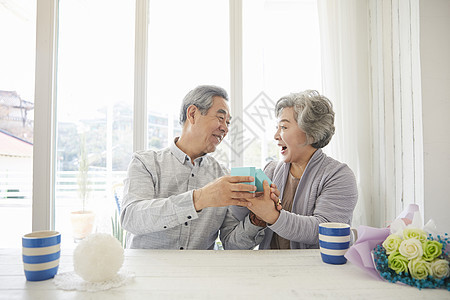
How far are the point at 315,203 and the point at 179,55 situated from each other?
1.77 meters

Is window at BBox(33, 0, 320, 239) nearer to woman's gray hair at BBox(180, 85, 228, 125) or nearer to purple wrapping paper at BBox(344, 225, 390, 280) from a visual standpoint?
woman's gray hair at BBox(180, 85, 228, 125)

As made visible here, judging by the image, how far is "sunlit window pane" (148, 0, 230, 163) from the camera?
2619 millimetres

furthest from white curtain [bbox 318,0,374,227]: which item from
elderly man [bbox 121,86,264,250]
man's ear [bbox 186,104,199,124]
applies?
man's ear [bbox 186,104,199,124]

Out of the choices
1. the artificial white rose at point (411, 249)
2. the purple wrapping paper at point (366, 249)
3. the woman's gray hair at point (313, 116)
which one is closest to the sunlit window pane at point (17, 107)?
the woman's gray hair at point (313, 116)

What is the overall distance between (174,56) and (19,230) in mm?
2027

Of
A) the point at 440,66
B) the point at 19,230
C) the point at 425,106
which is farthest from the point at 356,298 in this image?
the point at 19,230

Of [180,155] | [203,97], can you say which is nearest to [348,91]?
[203,97]

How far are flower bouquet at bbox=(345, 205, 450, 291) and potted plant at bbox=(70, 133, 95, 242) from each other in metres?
2.24

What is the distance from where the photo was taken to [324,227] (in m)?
1.09

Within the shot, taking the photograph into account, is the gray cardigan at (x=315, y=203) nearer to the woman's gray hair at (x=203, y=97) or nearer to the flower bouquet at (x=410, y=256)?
the flower bouquet at (x=410, y=256)

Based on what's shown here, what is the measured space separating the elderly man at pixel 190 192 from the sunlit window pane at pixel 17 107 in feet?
A: 5.08

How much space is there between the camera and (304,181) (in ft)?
5.18

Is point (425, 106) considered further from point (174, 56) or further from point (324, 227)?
point (174, 56)

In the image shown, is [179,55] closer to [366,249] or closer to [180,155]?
[180,155]
